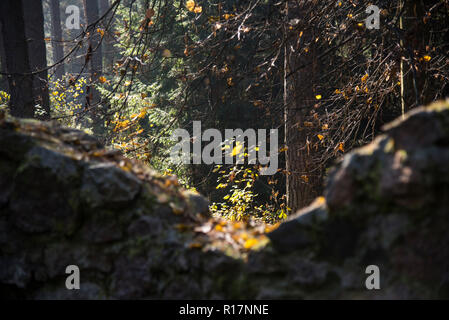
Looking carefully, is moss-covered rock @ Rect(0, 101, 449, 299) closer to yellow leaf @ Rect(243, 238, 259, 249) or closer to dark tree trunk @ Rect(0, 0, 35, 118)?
yellow leaf @ Rect(243, 238, 259, 249)

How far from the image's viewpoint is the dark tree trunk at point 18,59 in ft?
22.6

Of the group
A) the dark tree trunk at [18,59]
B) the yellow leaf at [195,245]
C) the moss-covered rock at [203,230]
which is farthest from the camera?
the dark tree trunk at [18,59]

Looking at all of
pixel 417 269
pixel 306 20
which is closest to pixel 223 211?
pixel 306 20

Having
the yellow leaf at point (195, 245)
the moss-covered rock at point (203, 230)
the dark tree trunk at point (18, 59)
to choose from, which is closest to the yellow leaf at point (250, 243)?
the moss-covered rock at point (203, 230)

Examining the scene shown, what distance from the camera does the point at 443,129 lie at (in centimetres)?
186

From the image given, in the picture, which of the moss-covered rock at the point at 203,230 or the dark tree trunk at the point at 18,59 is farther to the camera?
Answer: the dark tree trunk at the point at 18,59

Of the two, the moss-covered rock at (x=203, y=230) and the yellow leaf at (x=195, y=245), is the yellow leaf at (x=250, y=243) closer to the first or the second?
the moss-covered rock at (x=203, y=230)

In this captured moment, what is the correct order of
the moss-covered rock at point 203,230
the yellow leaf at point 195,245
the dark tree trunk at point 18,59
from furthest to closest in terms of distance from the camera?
the dark tree trunk at point 18,59 → the yellow leaf at point 195,245 → the moss-covered rock at point 203,230

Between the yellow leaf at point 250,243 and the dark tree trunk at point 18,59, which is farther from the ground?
the dark tree trunk at point 18,59

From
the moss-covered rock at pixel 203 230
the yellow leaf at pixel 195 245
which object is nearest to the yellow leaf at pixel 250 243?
the moss-covered rock at pixel 203 230

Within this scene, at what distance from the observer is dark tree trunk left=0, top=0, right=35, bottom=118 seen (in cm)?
688

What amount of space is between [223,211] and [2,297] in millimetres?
6194

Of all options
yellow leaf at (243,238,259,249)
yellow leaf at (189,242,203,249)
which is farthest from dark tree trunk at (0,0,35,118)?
yellow leaf at (243,238,259,249)

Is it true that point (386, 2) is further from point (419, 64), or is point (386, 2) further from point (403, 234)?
point (403, 234)
